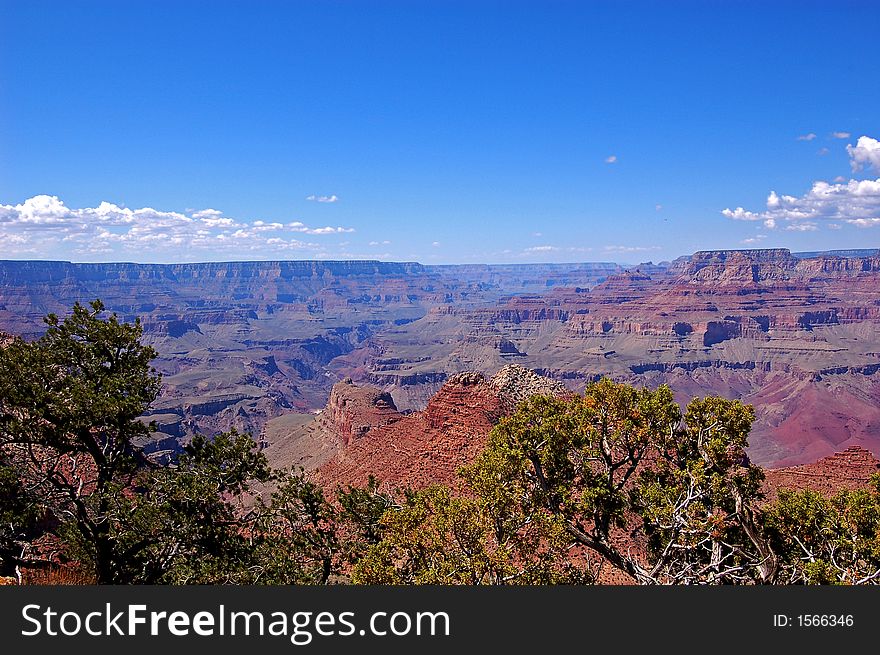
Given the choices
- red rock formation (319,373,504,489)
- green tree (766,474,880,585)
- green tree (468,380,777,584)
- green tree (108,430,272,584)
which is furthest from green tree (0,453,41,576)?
red rock formation (319,373,504,489)

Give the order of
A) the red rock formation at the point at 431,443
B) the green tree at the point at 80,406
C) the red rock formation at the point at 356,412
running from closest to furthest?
the green tree at the point at 80,406, the red rock formation at the point at 431,443, the red rock formation at the point at 356,412

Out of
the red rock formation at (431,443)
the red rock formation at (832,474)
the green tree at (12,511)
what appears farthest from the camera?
the red rock formation at (431,443)

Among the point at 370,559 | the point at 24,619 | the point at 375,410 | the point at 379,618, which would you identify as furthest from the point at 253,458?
the point at 375,410

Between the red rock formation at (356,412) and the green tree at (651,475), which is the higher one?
the green tree at (651,475)

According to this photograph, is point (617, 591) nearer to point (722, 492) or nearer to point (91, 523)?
point (722, 492)

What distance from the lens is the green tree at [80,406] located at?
18.2 metres

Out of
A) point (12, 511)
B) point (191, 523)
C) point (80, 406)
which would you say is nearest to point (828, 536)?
point (191, 523)

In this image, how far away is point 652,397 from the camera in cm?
1834

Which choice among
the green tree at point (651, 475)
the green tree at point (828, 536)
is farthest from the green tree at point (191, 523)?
the green tree at point (828, 536)

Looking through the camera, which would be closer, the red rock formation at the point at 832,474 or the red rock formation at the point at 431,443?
the red rock formation at the point at 832,474

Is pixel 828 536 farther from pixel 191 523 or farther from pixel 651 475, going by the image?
pixel 191 523

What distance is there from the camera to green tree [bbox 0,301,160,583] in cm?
1819

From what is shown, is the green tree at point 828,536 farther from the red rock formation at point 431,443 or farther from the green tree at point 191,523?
the red rock formation at point 431,443

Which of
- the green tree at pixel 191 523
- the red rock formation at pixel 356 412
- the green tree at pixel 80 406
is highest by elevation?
the green tree at pixel 80 406
